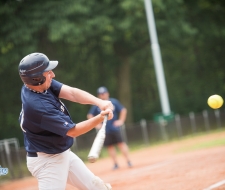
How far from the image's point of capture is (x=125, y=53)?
31.5 metres

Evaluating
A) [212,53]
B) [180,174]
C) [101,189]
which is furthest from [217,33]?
[101,189]

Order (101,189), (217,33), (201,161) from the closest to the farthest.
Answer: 1. (101,189)
2. (201,161)
3. (217,33)

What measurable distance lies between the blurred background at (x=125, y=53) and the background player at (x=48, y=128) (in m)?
11.4

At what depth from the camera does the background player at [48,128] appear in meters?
5.78

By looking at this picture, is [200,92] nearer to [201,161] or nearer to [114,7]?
[114,7]

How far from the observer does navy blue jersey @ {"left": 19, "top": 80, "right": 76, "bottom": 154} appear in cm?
575

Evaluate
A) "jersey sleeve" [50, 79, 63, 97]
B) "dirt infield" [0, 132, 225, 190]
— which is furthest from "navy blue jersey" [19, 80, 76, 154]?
"dirt infield" [0, 132, 225, 190]

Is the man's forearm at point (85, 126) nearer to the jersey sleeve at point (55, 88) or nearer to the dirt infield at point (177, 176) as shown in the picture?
the jersey sleeve at point (55, 88)

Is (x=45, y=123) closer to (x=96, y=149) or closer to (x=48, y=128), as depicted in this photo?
(x=48, y=128)

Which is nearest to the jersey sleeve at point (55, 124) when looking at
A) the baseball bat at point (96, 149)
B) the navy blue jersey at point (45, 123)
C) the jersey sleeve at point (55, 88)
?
the navy blue jersey at point (45, 123)

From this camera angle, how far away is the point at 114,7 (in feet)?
89.8

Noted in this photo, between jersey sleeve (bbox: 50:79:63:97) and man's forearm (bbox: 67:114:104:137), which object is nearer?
man's forearm (bbox: 67:114:104:137)

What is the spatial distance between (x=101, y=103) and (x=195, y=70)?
1294 inches

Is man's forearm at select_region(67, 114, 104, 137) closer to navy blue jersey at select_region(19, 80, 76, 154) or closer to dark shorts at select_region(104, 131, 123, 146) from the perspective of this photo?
navy blue jersey at select_region(19, 80, 76, 154)
